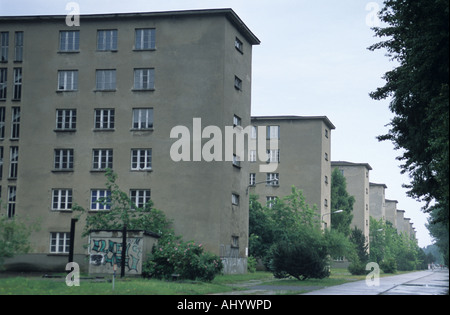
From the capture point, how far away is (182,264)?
31.0 meters

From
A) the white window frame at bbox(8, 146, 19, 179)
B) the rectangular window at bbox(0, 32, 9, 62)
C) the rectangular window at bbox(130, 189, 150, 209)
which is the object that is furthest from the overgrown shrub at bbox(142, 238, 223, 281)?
the rectangular window at bbox(0, 32, 9, 62)

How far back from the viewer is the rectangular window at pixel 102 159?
153ft

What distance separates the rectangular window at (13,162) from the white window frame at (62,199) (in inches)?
146

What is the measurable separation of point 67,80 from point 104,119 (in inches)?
170

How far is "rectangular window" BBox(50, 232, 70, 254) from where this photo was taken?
45.8 metres

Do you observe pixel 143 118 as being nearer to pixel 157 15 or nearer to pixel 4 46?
pixel 157 15

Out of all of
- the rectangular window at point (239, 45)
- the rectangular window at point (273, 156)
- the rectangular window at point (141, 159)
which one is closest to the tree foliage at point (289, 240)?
the rectangular window at point (273, 156)

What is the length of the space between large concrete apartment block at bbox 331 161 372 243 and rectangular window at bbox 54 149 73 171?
65042mm

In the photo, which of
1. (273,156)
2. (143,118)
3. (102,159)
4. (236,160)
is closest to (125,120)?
(143,118)

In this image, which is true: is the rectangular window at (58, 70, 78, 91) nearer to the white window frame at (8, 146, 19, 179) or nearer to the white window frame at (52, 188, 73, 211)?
the white window frame at (8, 146, 19, 179)

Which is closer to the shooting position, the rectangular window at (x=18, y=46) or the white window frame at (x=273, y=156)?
the rectangular window at (x=18, y=46)

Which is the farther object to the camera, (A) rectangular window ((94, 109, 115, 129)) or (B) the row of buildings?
(A) rectangular window ((94, 109, 115, 129))

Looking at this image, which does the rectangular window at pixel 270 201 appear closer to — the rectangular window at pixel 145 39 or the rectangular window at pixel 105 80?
the rectangular window at pixel 105 80
